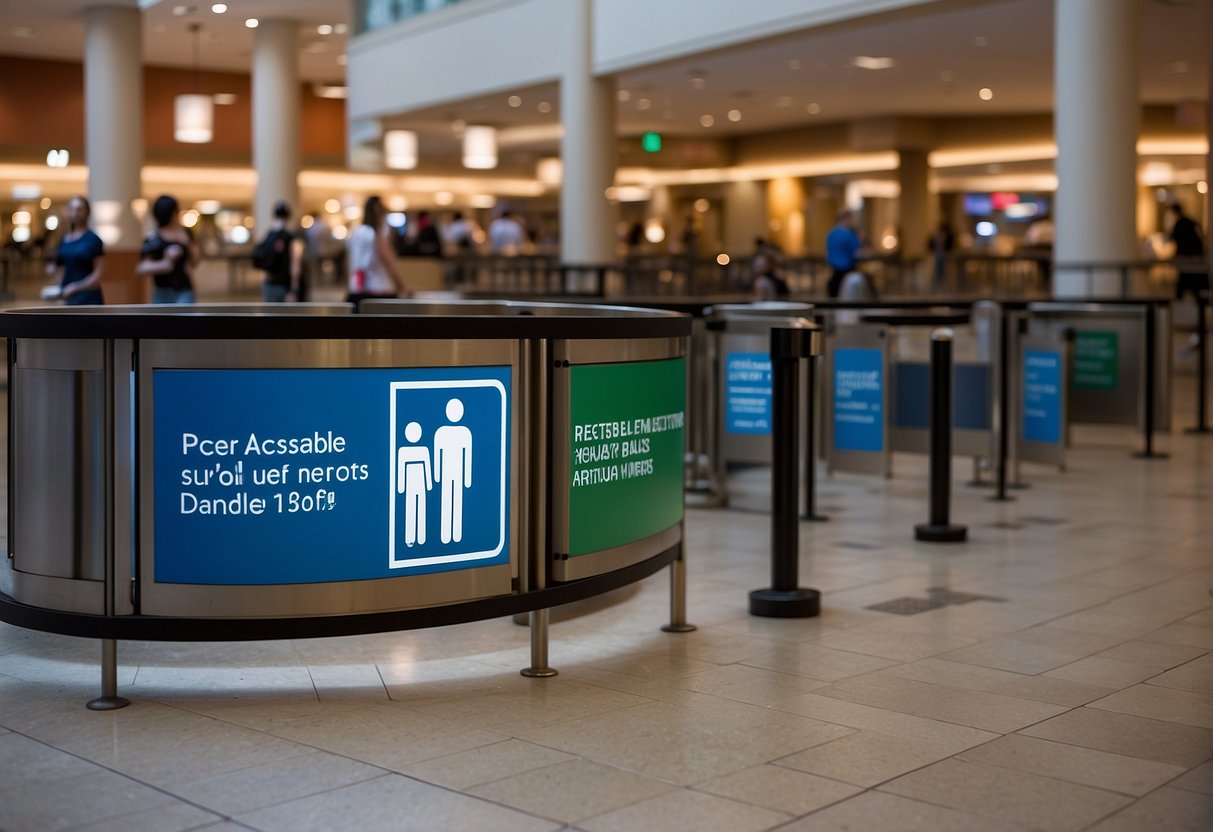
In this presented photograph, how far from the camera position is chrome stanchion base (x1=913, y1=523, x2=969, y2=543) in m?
7.51

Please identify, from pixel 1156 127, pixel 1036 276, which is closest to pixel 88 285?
pixel 1036 276

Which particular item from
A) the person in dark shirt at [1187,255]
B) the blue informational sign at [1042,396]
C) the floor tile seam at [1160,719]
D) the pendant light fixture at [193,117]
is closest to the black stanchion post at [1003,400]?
the blue informational sign at [1042,396]

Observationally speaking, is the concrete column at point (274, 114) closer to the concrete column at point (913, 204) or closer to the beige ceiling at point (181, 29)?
the beige ceiling at point (181, 29)

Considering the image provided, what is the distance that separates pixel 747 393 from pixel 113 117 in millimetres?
19340

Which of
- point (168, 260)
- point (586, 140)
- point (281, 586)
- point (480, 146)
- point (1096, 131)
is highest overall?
point (480, 146)

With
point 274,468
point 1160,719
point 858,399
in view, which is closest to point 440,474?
point 274,468

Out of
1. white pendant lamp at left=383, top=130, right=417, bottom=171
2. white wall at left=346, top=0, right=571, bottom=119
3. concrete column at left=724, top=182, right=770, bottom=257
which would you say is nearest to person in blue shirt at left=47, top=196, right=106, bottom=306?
white wall at left=346, top=0, right=571, bottom=119

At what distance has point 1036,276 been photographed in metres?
28.8

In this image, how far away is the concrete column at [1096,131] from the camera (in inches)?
555

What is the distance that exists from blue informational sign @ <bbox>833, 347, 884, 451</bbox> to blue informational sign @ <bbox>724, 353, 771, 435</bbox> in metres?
0.95

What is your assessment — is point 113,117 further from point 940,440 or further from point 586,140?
point 940,440

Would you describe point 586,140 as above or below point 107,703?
above

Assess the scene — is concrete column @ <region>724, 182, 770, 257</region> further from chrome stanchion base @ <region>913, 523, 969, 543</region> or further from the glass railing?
chrome stanchion base @ <region>913, 523, 969, 543</region>

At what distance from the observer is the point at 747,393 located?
27.9 ft
